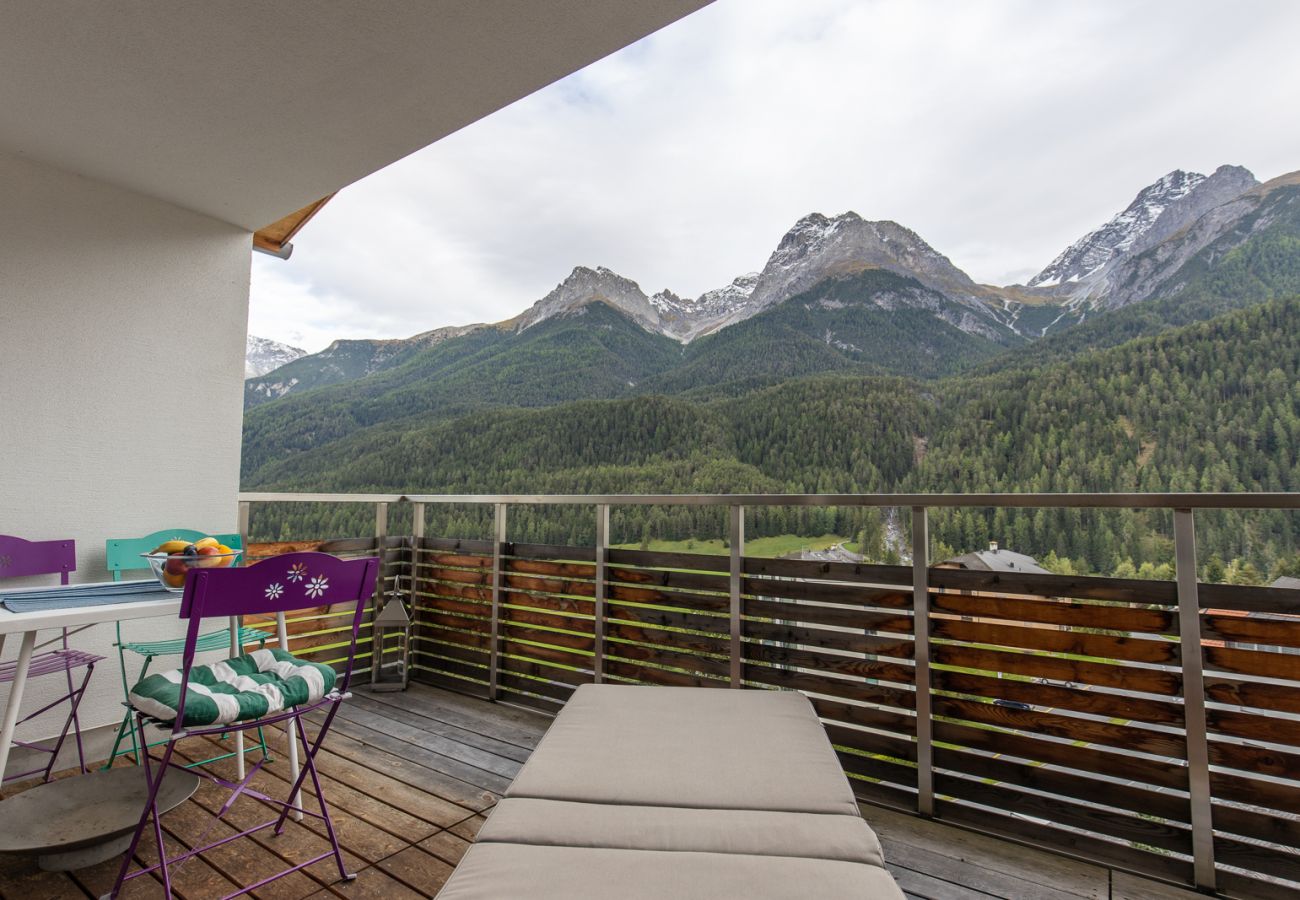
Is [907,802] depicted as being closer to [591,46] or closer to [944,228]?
[591,46]

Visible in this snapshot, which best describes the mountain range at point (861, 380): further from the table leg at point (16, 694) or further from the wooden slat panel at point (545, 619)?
the table leg at point (16, 694)

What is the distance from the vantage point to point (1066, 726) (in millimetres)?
2078

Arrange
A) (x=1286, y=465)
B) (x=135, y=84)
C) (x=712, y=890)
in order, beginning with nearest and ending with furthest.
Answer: (x=712, y=890)
(x=135, y=84)
(x=1286, y=465)

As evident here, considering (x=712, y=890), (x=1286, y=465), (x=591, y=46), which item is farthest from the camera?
(x=1286, y=465)

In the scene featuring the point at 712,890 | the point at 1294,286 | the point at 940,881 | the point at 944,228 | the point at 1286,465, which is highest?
the point at 944,228

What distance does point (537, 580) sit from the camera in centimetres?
347

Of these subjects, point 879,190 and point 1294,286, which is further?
point 879,190

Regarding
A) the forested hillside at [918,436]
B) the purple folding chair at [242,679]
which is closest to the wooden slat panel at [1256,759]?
the purple folding chair at [242,679]

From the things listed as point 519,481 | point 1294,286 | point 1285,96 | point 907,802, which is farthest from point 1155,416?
point 907,802

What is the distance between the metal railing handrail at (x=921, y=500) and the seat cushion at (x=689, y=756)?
2.97 ft

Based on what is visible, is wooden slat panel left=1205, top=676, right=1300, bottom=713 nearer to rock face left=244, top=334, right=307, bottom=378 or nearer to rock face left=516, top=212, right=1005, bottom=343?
rock face left=516, top=212, right=1005, bottom=343

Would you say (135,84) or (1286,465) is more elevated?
(135,84)

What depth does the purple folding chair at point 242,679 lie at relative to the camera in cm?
157

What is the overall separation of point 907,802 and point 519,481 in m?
12.3
